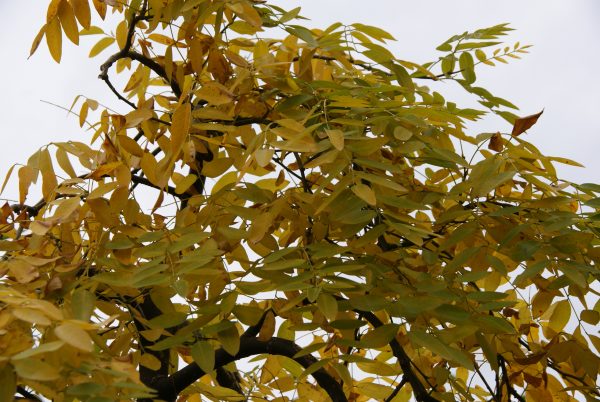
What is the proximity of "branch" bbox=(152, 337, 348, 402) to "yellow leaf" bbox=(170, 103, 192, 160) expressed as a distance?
490mm

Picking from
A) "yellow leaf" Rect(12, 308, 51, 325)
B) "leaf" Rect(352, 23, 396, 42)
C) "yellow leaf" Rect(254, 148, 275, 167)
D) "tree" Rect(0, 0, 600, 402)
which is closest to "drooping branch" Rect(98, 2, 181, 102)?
"tree" Rect(0, 0, 600, 402)

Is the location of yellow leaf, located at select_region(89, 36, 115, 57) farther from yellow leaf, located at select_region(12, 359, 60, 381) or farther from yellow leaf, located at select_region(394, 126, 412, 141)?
yellow leaf, located at select_region(12, 359, 60, 381)

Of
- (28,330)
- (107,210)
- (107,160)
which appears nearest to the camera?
(28,330)

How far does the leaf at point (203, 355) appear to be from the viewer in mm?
1201

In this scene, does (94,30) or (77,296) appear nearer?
(77,296)

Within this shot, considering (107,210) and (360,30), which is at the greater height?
(360,30)

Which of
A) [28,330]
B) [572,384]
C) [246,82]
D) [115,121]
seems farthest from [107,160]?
[572,384]

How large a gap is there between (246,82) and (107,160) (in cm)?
25

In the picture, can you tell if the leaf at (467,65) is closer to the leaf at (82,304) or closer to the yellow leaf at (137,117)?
the yellow leaf at (137,117)

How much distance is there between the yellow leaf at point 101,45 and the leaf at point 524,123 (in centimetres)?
83

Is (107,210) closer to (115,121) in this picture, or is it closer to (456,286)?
(115,121)

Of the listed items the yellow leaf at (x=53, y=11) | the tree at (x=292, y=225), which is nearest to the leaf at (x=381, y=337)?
the tree at (x=292, y=225)

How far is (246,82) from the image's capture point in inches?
53.3

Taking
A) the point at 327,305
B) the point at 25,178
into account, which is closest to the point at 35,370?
the point at 327,305
